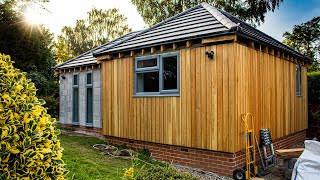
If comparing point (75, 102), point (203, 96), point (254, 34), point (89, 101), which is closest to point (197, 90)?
point (203, 96)

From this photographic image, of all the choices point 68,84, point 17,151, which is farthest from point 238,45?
point 68,84

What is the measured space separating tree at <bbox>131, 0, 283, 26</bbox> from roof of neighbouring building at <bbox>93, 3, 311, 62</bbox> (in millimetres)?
16075

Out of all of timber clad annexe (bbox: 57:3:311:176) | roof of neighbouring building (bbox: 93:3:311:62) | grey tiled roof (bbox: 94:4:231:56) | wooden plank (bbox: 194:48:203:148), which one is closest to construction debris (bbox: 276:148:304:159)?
timber clad annexe (bbox: 57:3:311:176)

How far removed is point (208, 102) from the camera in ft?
22.3

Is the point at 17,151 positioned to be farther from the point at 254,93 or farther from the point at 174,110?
the point at 254,93

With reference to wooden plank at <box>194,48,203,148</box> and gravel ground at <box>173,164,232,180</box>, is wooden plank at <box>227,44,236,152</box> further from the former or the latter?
wooden plank at <box>194,48,203,148</box>

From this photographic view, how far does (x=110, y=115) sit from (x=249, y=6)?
18701 millimetres

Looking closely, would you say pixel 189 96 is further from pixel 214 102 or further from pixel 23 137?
pixel 23 137

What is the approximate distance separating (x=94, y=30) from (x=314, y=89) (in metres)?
29.6

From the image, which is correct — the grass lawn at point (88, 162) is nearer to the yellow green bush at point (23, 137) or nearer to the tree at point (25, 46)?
the yellow green bush at point (23, 137)

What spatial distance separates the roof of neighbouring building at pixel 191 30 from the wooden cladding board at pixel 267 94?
0.44 meters

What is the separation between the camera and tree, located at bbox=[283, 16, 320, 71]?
24.2 m

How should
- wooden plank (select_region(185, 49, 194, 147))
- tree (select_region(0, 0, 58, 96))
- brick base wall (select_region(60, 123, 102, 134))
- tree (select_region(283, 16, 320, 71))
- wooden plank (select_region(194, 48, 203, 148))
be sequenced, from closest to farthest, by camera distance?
wooden plank (select_region(194, 48, 203, 148)) < wooden plank (select_region(185, 49, 194, 147)) < brick base wall (select_region(60, 123, 102, 134)) < tree (select_region(0, 0, 58, 96)) < tree (select_region(283, 16, 320, 71))

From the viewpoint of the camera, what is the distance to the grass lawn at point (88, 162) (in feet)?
17.9
